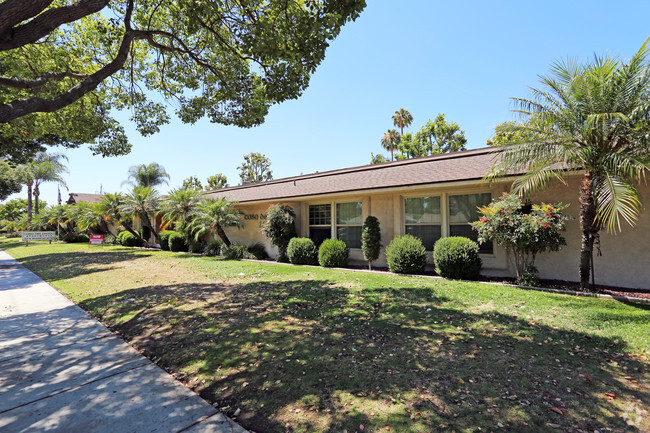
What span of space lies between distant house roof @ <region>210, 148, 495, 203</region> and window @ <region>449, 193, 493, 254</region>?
3.87 ft

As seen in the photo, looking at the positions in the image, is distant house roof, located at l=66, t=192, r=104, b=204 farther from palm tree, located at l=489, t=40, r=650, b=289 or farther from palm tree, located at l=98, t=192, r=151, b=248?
palm tree, located at l=489, t=40, r=650, b=289

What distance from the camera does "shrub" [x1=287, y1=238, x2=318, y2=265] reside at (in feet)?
40.2

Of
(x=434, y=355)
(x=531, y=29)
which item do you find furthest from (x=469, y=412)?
(x=531, y=29)

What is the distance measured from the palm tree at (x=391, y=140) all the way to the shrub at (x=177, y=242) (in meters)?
29.8

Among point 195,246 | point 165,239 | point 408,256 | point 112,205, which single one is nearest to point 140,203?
point 165,239

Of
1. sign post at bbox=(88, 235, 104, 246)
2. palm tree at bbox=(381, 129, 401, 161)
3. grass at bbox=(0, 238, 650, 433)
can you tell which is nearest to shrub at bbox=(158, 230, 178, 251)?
sign post at bbox=(88, 235, 104, 246)

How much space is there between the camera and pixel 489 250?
30.2ft

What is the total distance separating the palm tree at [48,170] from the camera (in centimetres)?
4050

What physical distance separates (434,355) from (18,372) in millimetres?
5398

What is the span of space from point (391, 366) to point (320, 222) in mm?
9969

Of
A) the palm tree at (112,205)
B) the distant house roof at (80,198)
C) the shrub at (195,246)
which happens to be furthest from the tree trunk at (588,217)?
the distant house roof at (80,198)

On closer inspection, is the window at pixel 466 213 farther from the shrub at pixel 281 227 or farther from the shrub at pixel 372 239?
the shrub at pixel 281 227

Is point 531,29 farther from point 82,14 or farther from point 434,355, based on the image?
point 82,14

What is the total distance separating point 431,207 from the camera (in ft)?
33.7
